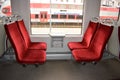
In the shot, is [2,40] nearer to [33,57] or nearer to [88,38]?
[33,57]

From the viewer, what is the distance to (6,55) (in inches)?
146

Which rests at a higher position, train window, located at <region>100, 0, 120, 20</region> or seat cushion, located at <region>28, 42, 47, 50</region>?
train window, located at <region>100, 0, 120, 20</region>

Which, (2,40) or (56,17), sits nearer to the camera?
(2,40)

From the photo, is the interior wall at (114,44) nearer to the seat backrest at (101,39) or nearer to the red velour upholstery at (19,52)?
the seat backrest at (101,39)

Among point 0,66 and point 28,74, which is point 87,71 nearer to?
point 28,74

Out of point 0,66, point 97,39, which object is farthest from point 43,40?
point 97,39

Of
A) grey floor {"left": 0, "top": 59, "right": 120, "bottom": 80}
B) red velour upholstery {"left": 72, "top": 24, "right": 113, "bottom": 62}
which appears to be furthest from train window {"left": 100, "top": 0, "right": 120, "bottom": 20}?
grey floor {"left": 0, "top": 59, "right": 120, "bottom": 80}

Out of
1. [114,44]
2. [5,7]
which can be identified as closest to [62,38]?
[114,44]

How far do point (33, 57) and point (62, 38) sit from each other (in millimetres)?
1288

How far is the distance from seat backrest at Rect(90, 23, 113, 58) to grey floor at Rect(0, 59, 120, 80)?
0.51 m

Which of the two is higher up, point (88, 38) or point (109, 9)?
point (109, 9)

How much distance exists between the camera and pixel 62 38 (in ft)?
12.8

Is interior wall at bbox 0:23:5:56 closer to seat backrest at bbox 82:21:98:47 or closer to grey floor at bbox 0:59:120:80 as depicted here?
grey floor at bbox 0:59:120:80

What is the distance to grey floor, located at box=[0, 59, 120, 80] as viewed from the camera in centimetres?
301
